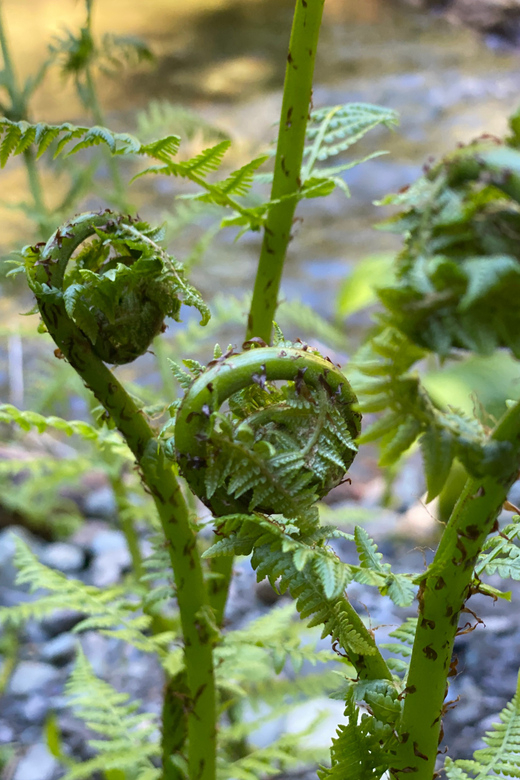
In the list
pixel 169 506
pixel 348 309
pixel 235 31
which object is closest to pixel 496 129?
pixel 348 309

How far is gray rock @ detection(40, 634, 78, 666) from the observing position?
2.46 metres

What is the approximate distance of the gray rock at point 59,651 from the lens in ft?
8.08

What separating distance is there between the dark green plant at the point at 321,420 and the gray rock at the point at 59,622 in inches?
Answer: 77.4

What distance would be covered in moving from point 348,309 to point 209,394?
9.99 feet

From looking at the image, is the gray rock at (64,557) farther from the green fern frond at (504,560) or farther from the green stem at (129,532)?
the green fern frond at (504,560)

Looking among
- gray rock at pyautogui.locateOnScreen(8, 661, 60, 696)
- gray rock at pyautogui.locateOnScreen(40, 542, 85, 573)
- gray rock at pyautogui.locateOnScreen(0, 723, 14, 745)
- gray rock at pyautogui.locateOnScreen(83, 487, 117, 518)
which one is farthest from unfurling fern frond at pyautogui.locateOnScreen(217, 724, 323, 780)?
gray rock at pyautogui.locateOnScreen(83, 487, 117, 518)

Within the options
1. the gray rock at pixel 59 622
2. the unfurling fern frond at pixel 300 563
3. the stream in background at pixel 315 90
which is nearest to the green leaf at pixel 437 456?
the unfurling fern frond at pixel 300 563

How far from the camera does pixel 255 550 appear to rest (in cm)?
52

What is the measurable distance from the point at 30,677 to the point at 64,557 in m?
0.65

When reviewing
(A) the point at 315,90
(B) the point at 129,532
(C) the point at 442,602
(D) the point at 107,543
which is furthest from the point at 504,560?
(A) the point at 315,90

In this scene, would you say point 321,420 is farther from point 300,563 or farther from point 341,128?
point 341,128

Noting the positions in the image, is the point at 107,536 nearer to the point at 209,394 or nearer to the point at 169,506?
the point at 169,506

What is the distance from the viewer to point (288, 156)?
797mm

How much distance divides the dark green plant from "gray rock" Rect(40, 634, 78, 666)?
1872 millimetres
